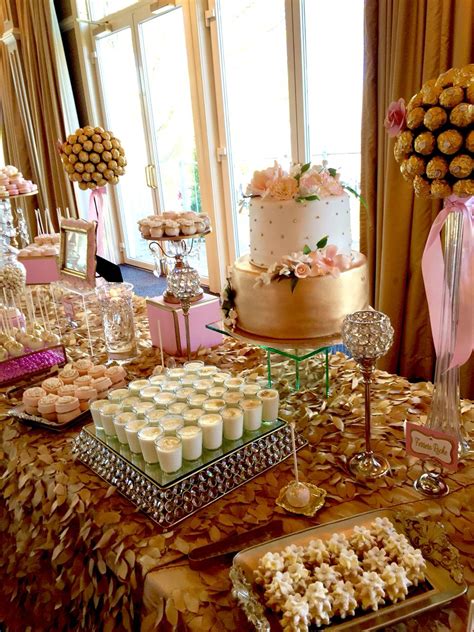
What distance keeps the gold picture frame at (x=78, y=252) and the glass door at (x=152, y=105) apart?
2.90 metres

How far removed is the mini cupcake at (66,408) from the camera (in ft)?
4.59

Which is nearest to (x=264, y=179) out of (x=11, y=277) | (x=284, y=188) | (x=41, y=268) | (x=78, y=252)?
(x=284, y=188)

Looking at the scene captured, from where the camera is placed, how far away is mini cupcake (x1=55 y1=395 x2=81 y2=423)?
4.59 ft

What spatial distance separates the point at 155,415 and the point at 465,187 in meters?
0.77

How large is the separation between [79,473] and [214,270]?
4.02 m

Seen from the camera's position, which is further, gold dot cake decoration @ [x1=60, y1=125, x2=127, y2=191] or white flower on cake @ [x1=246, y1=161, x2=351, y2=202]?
gold dot cake decoration @ [x1=60, y1=125, x2=127, y2=191]

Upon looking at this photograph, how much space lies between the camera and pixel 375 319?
109cm

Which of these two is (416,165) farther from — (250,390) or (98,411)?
(98,411)

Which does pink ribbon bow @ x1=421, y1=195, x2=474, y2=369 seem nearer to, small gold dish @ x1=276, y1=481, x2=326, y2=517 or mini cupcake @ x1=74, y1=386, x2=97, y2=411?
small gold dish @ x1=276, y1=481, x2=326, y2=517

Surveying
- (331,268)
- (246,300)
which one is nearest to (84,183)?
(246,300)

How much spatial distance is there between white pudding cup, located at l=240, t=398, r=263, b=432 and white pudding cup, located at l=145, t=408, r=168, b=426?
0.17 metres

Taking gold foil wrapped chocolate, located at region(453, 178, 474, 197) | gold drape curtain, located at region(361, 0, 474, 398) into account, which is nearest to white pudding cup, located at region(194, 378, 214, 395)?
gold foil wrapped chocolate, located at region(453, 178, 474, 197)

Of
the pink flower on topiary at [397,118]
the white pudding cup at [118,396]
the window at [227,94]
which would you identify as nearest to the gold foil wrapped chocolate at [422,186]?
the pink flower on topiary at [397,118]

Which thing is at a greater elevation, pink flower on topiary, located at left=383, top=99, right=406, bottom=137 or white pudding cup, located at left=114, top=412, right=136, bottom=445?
pink flower on topiary, located at left=383, top=99, right=406, bottom=137
